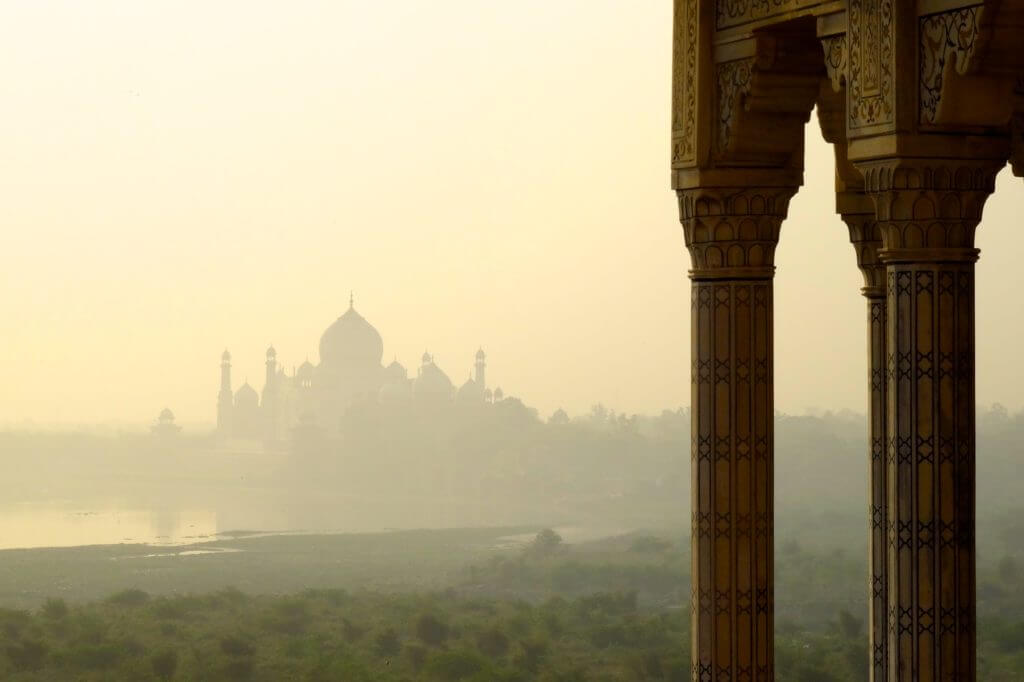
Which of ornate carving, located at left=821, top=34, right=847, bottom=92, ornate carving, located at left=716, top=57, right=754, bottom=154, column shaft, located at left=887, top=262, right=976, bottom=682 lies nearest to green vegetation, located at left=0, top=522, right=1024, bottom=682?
ornate carving, located at left=716, top=57, right=754, bottom=154

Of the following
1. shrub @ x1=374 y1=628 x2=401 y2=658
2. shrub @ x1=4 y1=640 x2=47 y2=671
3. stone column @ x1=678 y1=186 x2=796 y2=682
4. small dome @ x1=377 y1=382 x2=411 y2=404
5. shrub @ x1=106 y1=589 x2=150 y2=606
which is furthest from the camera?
small dome @ x1=377 y1=382 x2=411 y2=404

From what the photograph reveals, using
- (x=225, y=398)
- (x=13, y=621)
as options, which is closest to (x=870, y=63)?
(x=13, y=621)

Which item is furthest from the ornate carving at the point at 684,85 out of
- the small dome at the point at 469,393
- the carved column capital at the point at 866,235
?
the small dome at the point at 469,393

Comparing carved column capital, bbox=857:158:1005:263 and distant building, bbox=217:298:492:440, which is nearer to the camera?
carved column capital, bbox=857:158:1005:263

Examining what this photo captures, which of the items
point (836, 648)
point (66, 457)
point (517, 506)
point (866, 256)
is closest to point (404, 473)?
point (517, 506)

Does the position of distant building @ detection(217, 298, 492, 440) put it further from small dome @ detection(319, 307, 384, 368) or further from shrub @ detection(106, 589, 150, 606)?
shrub @ detection(106, 589, 150, 606)

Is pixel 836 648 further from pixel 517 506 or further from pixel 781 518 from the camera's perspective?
pixel 517 506
